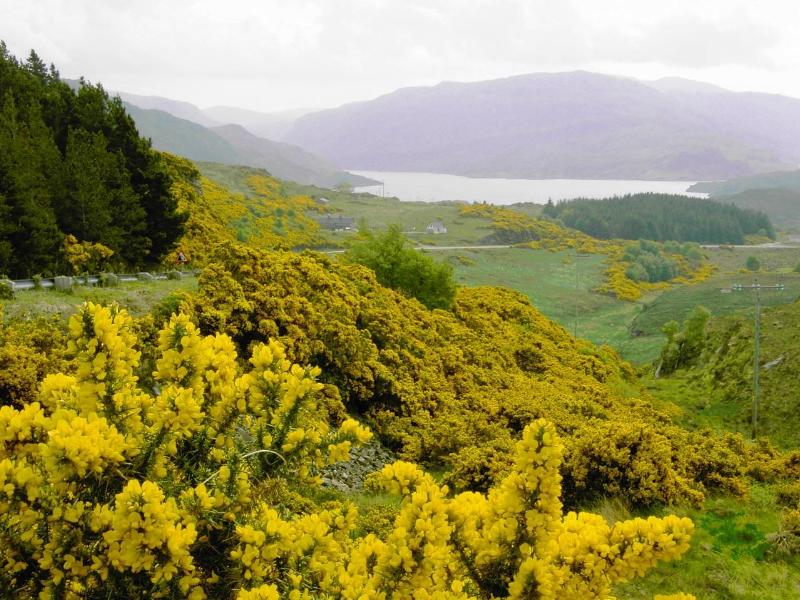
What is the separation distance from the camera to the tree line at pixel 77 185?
17.4m

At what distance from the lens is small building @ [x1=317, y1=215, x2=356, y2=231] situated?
79375mm

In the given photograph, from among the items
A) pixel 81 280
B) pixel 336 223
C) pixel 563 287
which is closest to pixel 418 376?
pixel 81 280

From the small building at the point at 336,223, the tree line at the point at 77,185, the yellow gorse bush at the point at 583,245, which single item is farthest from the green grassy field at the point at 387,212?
the tree line at the point at 77,185

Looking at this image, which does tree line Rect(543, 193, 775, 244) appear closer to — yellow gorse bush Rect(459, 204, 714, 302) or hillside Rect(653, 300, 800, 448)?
yellow gorse bush Rect(459, 204, 714, 302)

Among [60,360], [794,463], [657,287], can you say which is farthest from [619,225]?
[60,360]

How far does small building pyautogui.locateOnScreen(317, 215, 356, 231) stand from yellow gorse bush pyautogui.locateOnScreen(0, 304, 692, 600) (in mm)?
75116

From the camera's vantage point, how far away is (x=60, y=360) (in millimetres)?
9727

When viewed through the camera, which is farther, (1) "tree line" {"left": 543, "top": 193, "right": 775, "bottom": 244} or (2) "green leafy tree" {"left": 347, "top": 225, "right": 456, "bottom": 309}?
(1) "tree line" {"left": 543, "top": 193, "right": 775, "bottom": 244}

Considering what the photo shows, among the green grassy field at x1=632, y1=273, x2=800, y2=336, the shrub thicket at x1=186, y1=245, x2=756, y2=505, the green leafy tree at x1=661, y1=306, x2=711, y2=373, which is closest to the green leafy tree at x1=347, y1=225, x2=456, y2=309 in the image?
the shrub thicket at x1=186, y1=245, x2=756, y2=505

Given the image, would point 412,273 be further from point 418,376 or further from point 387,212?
point 387,212

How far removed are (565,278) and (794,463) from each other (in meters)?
59.0

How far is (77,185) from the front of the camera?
65.1 feet

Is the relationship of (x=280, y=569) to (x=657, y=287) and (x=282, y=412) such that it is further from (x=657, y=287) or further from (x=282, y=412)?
(x=657, y=287)

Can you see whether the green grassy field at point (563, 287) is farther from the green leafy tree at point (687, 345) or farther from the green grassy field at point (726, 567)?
the green grassy field at point (726, 567)
